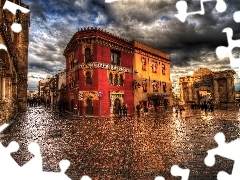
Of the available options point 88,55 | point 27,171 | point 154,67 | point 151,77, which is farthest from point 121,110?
point 27,171

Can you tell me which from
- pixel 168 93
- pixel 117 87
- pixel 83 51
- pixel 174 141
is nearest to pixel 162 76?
pixel 168 93

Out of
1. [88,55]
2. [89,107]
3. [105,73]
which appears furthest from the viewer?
[105,73]

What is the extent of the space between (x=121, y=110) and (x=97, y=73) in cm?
574

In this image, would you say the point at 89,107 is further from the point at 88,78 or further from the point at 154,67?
the point at 154,67

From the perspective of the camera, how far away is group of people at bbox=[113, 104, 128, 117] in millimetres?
24845

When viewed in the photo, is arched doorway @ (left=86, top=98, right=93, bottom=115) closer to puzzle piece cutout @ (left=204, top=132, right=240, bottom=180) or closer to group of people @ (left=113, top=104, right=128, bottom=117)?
group of people @ (left=113, top=104, right=128, bottom=117)

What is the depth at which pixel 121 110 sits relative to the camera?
82.4 ft

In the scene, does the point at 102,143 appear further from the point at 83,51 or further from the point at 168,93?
the point at 168,93

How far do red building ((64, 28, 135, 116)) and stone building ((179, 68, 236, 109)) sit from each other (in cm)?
2034

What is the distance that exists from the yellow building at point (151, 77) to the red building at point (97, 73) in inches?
122

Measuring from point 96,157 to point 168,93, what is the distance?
32651 millimetres

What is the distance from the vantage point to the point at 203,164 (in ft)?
18.8

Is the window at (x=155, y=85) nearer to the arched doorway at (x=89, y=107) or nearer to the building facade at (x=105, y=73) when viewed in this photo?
the building facade at (x=105, y=73)

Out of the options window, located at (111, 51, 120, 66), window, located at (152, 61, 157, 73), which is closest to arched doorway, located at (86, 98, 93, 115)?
window, located at (111, 51, 120, 66)
